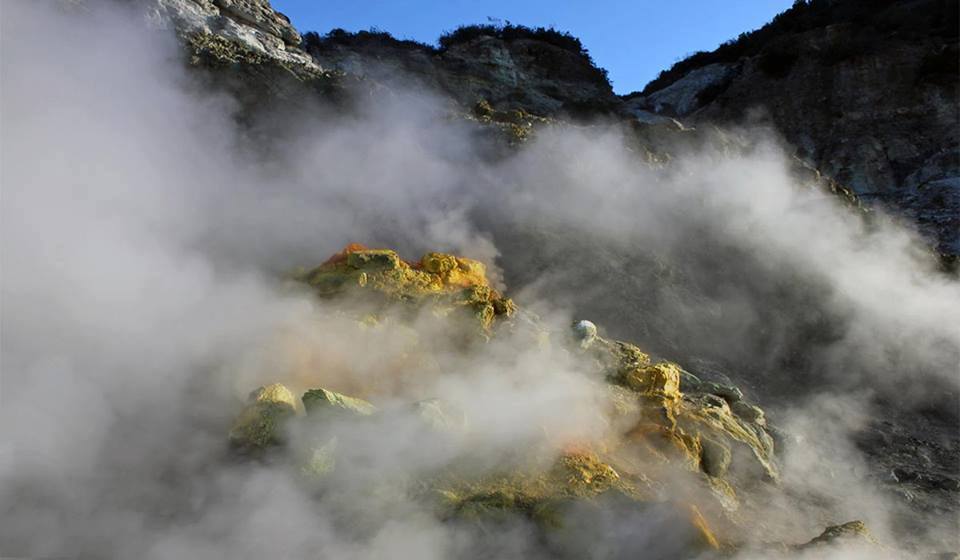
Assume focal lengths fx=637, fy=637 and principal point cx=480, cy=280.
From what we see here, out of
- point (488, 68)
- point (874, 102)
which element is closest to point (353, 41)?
point (488, 68)

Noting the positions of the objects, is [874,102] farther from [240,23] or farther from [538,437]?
[538,437]

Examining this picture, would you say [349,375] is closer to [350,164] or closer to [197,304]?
[197,304]

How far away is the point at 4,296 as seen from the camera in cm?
407

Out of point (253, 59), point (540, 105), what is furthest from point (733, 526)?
point (540, 105)

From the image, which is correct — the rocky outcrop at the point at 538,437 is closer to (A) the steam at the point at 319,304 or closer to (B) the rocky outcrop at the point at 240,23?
(A) the steam at the point at 319,304

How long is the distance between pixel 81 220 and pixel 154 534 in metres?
2.95

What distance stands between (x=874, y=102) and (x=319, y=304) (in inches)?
552

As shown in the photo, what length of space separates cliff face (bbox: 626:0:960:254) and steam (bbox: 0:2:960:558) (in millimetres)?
4291

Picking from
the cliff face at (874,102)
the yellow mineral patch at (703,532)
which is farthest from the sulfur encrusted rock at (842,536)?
the cliff face at (874,102)

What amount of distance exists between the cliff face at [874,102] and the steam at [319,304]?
4.29m

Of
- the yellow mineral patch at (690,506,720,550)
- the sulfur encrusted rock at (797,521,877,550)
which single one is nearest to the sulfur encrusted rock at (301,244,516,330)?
the yellow mineral patch at (690,506,720,550)

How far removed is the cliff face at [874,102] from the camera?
12195 millimetres

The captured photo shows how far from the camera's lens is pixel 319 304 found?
15.9ft

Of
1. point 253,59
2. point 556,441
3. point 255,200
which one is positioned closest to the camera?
point 556,441
